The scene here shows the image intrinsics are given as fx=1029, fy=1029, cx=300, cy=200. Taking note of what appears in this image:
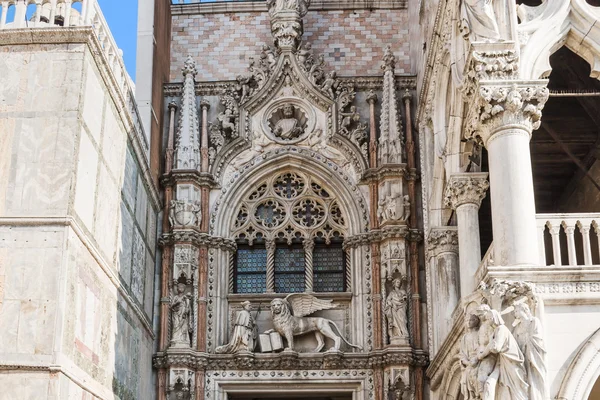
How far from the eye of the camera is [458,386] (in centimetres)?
1537

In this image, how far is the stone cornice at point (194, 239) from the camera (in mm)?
18297

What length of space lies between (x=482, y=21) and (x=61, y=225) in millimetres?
5938

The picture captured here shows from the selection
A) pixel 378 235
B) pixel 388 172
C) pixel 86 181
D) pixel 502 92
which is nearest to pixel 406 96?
pixel 388 172

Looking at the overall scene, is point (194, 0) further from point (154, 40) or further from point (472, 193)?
point (472, 193)

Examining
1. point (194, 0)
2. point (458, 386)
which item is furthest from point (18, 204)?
point (194, 0)

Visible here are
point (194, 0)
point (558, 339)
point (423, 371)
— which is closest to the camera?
point (558, 339)

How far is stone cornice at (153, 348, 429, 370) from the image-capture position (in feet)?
57.5

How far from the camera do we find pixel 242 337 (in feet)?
58.5

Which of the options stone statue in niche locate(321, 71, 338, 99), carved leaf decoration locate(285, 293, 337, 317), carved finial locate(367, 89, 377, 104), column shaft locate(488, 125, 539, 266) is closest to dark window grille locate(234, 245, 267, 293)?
carved leaf decoration locate(285, 293, 337, 317)

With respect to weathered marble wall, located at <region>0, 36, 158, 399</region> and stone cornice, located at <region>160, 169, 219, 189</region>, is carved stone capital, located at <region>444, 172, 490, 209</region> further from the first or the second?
stone cornice, located at <region>160, 169, 219, 189</region>

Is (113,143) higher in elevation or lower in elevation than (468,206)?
higher

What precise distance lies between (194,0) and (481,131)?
33.1ft

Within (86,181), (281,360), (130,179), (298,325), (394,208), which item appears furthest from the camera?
(394,208)

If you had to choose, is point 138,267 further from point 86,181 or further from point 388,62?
point 388,62
